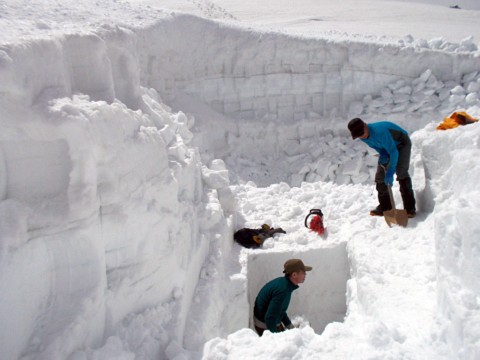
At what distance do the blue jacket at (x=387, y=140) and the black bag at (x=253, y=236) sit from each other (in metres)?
1.60

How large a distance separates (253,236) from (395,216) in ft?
5.34

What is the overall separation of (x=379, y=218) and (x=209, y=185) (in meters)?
1.98

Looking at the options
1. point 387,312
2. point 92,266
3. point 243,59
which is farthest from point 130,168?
point 243,59

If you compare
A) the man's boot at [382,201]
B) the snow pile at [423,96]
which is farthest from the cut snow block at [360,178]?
the man's boot at [382,201]

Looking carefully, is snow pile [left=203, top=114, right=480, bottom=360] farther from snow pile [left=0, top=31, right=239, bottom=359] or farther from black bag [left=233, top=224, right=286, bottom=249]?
snow pile [left=0, top=31, right=239, bottom=359]

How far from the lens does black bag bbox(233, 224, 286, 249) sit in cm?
566

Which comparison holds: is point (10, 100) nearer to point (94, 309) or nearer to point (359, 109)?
point (94, 309)

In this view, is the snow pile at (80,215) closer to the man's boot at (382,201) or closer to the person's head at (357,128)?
the person's head at (357,128)

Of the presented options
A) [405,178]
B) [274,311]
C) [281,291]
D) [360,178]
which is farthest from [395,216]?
[360,178]

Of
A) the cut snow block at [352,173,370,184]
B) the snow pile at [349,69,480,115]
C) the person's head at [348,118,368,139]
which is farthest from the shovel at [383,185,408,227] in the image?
the snow pile at [349,69,480,115]

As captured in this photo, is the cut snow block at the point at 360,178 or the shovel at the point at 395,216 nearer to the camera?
the shovel at the point at 395,216

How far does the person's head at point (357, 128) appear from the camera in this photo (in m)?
4.76

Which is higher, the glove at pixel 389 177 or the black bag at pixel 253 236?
the glove at pixel 389 177

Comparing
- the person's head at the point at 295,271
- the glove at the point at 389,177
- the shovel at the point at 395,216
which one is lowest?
the person's head at the point at 295,271
